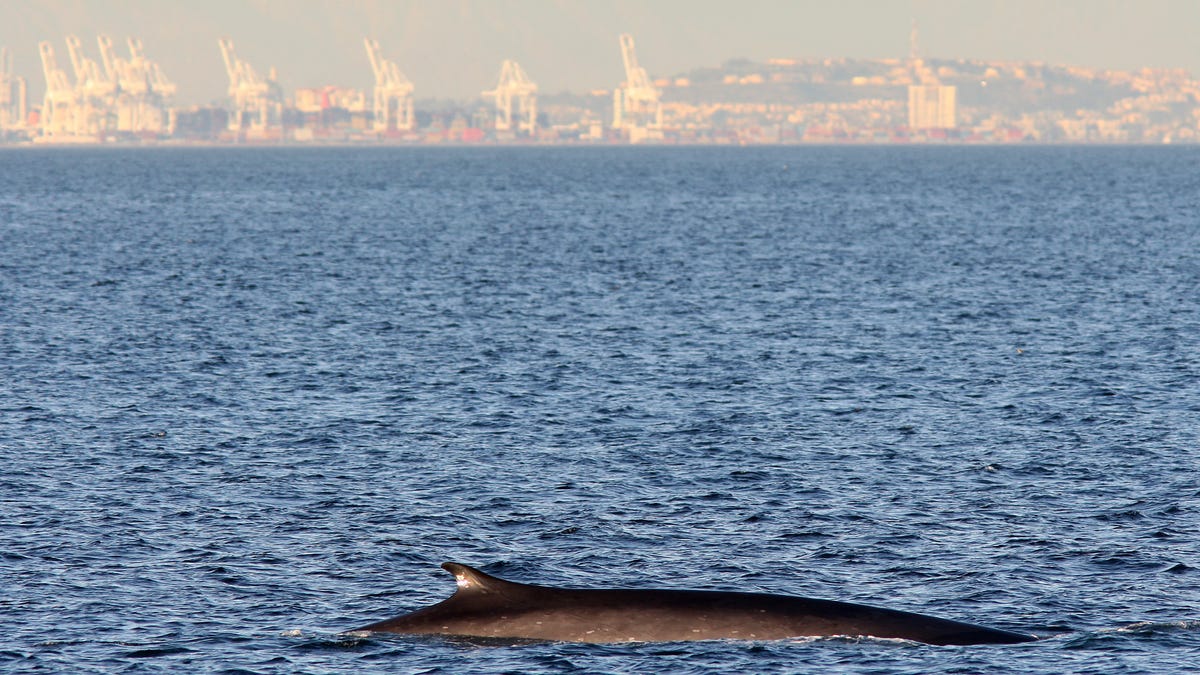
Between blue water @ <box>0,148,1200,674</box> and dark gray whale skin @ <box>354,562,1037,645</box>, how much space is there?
0.33 m

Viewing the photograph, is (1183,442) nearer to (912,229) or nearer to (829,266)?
(829,266)

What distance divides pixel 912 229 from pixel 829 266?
31381 mm

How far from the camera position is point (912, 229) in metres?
113

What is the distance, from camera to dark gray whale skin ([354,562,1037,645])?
21766 millimetres

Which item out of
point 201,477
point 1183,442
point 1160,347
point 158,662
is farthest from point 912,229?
point 158,662

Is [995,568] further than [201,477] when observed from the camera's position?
No

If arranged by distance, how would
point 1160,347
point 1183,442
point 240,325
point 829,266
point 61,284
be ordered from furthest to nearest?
point 829,266, point 61,284, point 240,325, point 1160,347, point 1183,442

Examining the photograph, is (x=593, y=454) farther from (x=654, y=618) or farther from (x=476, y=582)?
(x=476, y=582)

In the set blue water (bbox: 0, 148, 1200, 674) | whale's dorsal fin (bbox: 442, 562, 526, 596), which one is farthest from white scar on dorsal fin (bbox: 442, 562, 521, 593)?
blue water (bbox: 0, 148, 1200, 674)

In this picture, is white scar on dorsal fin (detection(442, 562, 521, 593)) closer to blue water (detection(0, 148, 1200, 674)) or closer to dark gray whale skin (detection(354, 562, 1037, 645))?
dark gray whale skin (detection(354, 562, 1037, 645))

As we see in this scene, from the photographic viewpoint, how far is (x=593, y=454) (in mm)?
36156

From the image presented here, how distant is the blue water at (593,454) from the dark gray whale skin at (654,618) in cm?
33

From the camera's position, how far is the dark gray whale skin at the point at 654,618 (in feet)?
71.4

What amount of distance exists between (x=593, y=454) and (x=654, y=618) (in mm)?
14381
